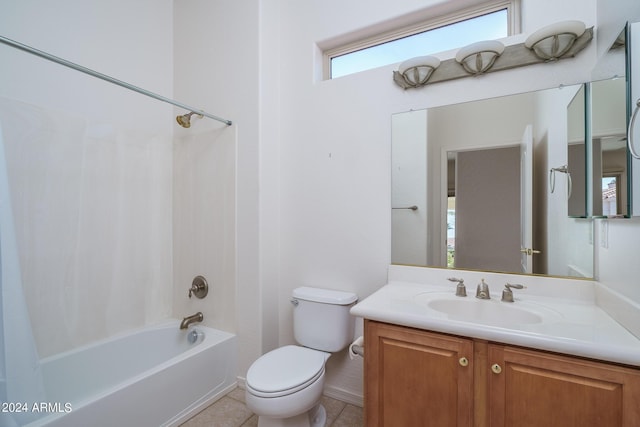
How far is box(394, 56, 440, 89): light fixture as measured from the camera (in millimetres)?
1566

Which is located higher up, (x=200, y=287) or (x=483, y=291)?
(x=483, y=291)

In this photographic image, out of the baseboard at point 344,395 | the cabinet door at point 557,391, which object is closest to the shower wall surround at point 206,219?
the baseboard at point 344,395

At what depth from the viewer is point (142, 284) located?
2.13 metres

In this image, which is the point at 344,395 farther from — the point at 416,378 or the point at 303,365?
the point at 416,378

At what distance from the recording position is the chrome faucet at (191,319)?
6.91 feet

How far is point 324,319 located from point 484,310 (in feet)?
2.88

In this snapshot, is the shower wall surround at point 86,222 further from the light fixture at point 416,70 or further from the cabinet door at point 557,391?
the cabinet door at point 557,391

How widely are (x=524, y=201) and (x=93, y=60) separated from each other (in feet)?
9.06

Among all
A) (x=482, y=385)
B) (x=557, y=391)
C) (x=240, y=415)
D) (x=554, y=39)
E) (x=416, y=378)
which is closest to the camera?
(x=557, y=391)

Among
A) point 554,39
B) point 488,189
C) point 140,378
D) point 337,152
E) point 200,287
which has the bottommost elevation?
point 140,378

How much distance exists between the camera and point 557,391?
942 millimetres

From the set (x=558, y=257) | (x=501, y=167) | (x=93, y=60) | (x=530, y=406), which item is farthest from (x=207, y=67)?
(x=530, y=406)

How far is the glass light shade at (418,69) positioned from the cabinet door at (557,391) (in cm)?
137

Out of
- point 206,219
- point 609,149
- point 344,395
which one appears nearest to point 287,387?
point 344,395
